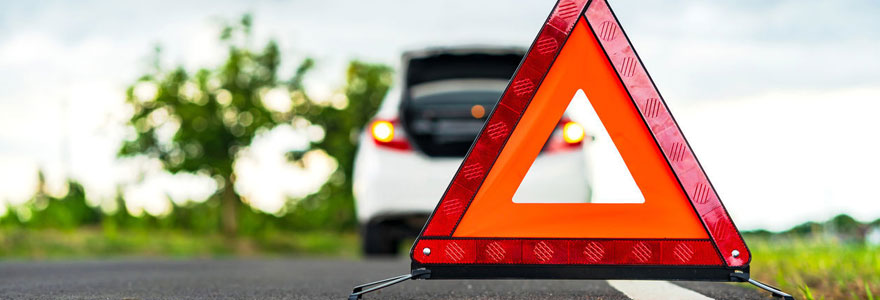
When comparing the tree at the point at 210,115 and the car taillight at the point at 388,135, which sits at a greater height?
the tree at the point at 210,115

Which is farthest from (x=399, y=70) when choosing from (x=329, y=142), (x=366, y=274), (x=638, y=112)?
(x=329, y=142)

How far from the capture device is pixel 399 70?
650cm

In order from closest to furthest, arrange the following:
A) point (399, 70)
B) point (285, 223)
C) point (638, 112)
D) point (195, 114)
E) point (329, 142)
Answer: point (638, 112)
point (399, 70)
point (195, 114)
point (329, 142)
point (285, 223)

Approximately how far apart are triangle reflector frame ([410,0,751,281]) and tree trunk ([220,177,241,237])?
957 inches

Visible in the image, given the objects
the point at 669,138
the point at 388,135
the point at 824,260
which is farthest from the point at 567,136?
the point at 669,138

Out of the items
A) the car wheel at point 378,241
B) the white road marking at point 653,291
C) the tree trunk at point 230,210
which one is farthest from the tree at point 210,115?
the white road marking at point 653,291

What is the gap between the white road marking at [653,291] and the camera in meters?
3.64

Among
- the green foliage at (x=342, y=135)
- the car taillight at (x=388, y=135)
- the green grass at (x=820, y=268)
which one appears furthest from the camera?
the green foliage at (x=342, y=135)

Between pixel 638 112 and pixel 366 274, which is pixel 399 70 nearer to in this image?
pixel 366 274

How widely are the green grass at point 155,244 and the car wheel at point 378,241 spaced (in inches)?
354

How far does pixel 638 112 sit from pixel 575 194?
2.36 m

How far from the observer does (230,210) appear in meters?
26.7

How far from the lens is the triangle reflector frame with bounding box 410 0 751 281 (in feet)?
10.2

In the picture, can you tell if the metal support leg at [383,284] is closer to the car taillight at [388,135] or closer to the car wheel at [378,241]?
the car taillight at [388,135]
